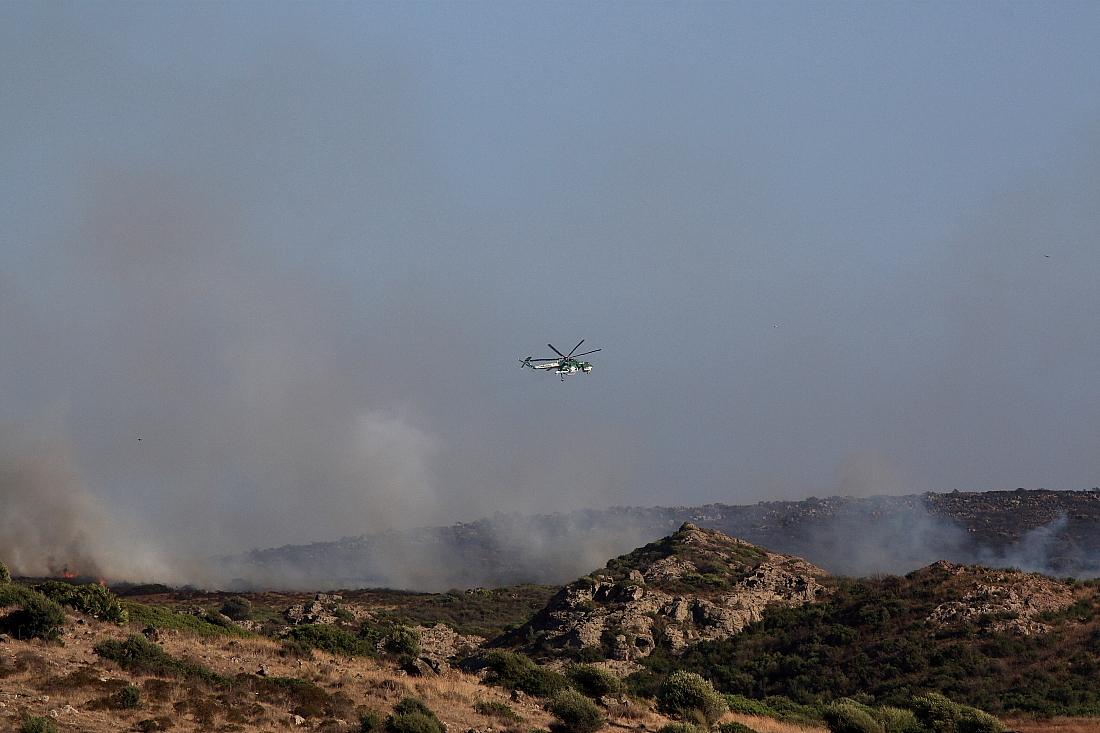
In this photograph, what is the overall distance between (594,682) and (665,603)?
51.6m

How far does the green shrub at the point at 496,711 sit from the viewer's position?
37250 millimetres

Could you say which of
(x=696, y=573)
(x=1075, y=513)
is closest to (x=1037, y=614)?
(x=696, y=573)

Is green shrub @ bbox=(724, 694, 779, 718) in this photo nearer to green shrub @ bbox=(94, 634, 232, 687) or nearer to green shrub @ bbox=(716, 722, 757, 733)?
green shrub @ bbox=(716, 722, 757, 733)

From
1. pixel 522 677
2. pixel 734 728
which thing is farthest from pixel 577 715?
pixel 734 728

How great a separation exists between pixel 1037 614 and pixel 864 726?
44556 mm

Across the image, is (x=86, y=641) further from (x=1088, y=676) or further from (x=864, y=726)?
(x=1088, y=676)

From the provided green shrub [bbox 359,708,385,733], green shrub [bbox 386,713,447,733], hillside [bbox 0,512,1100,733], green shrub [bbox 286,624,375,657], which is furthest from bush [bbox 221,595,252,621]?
green shrub [bbox 386,713,447,733]

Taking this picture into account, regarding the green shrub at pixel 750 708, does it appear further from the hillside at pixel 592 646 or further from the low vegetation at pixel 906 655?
the low vegetation at pixel 906 655

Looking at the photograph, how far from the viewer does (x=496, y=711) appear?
37719mm

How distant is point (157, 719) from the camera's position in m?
30.4

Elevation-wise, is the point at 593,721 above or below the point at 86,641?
below

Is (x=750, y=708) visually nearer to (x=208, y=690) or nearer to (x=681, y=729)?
(x=681, y=729)

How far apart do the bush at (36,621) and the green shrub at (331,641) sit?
12.5m

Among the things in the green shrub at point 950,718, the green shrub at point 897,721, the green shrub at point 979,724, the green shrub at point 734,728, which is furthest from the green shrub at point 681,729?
the green shrub at point 950,718
